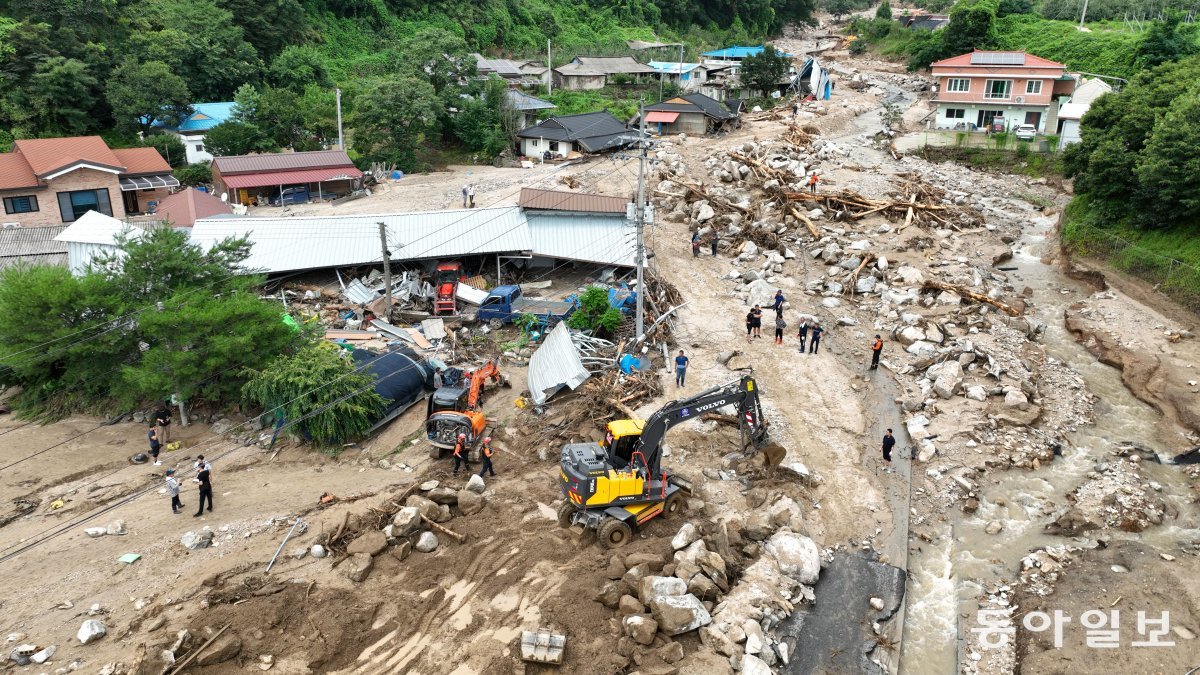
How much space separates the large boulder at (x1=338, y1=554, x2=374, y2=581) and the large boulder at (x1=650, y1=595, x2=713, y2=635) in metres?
5.69

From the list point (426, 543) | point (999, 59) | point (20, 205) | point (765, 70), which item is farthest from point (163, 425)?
point (765, 70)

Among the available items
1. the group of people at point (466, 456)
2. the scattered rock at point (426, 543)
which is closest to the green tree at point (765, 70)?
the group of people at point (466, 456)

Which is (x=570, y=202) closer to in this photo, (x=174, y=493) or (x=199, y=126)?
(x=174, y=493)

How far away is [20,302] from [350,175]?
22.7 m

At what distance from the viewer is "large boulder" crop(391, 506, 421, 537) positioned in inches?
618

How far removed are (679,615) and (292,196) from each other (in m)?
35.9

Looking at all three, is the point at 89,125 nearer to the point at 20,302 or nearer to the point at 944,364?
the point at 20,302

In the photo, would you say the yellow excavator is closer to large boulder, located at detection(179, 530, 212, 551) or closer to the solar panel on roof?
large boulder, located at detection(179, 530, 212, 551)

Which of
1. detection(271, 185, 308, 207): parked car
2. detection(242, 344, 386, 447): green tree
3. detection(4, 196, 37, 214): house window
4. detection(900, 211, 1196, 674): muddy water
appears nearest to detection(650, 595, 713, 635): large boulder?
detection(900, 211, 1196, 674): muddy water

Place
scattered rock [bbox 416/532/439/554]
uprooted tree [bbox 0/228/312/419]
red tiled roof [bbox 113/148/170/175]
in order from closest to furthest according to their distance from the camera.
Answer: scattered rock [bbox 416/532/439/554] < uprooted tree [bbox 0/228/312/419] < red tiled roof [bbox 113/148/170/175]

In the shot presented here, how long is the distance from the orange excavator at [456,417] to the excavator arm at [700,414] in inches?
190

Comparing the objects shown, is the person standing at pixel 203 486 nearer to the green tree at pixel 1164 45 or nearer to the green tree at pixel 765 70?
the green tree at pixel 765 70

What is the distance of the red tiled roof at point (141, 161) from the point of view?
39.7 metres

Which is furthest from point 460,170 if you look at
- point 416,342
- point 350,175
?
point 416,342
